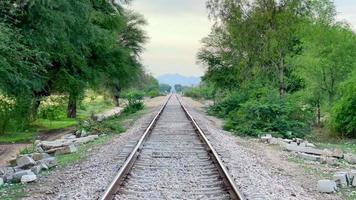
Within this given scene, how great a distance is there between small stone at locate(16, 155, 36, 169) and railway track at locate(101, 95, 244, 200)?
267 centimetres

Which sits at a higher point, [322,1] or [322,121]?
[322,1]

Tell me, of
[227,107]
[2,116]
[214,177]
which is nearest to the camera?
[214,177]

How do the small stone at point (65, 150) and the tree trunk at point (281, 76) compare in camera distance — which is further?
the tree trunk at point (281, 76)

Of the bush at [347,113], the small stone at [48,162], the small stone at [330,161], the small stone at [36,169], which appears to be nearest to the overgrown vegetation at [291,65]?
the bush at [347,113]

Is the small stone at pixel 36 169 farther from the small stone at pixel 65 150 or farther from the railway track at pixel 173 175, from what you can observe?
the small stone at pixel 65 150

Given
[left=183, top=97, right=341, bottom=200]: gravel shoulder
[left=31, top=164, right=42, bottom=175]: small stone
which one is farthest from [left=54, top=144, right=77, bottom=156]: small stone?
[left=183, top=97, right=341, bottom=200]: gravel shoulder

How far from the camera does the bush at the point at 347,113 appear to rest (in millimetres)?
24891

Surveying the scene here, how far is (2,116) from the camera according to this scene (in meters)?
27.0

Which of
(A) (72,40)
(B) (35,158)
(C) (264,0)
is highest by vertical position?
(C) (264,0)

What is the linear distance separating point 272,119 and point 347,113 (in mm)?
3445

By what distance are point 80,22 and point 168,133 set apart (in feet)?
18.6

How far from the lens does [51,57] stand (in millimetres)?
24219

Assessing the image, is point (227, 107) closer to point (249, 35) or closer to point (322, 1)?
point (249, 35)

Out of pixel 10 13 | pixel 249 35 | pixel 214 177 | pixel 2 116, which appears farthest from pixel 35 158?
pixel 249 35
